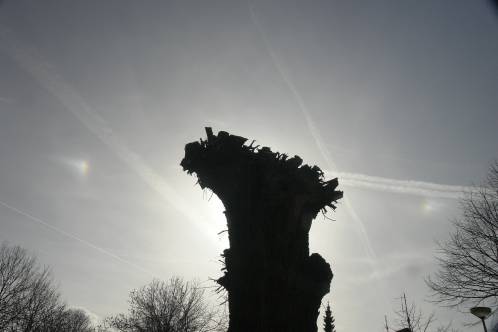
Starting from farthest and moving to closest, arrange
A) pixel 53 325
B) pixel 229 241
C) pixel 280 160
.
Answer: pixel 53 325
pixel 280 160
pixel 229 241

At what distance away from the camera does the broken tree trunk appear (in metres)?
7.25

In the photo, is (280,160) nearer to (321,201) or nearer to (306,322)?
(321,201)

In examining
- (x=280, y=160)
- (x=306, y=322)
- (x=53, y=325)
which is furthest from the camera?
(x=53, y=325)

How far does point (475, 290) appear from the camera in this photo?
1202 centimetres

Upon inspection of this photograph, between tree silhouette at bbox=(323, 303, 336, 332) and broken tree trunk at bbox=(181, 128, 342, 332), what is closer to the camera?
broken tree trunk at bbox=(181, 128, 342, 332)

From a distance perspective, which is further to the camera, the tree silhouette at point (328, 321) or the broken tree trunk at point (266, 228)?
the tree silhouette at point (328, 321)

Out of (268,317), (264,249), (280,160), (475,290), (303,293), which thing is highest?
(280,160)

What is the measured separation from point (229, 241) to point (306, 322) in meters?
2.82

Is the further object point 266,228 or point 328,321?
point 328,321

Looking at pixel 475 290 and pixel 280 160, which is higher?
pixel 280 160

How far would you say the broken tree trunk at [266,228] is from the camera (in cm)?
725

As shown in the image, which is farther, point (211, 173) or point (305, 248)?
point (211, 173)

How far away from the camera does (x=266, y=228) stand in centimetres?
815

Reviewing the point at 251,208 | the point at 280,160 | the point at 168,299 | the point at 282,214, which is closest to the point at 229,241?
the point at 251,208
